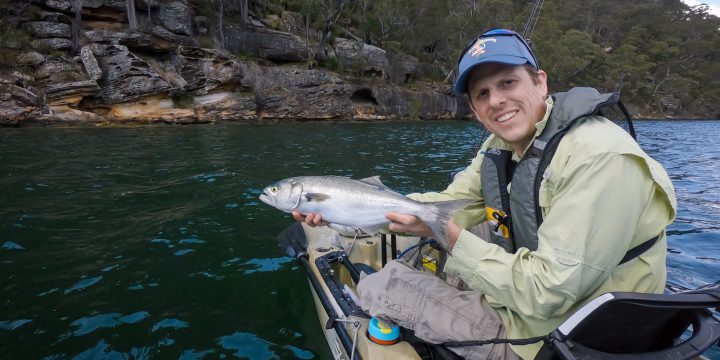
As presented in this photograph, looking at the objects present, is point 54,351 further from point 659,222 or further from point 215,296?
point 659,222

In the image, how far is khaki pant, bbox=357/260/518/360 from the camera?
2705 mm

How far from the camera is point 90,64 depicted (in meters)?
23.5

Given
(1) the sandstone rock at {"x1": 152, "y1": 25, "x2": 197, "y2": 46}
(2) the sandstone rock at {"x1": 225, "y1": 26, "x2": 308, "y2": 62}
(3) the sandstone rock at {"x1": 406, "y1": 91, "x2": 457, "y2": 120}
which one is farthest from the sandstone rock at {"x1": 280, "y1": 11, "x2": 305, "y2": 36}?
(3) the sandstone rock at {"x1": 406, "y1": 91, "x2": 457, "y2": 120}

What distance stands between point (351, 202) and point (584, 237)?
1.97 m

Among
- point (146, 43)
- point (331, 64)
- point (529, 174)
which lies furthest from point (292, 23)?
point (529, 174)

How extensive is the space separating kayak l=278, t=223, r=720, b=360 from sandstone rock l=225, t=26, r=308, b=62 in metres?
32.3

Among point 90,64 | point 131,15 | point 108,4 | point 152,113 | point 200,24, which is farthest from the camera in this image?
point 200,24

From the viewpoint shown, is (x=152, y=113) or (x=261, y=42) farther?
(x=261, y=42)

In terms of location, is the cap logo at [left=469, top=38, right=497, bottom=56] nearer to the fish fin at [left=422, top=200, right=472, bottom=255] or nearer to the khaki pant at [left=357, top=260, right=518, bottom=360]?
the fish fin at [left=422, top=200, right=472, bottom=255]

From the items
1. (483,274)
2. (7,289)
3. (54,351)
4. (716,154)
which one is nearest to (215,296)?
(54,351)

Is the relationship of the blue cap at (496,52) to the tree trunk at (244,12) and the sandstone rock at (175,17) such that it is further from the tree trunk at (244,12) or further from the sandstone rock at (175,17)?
the tree trunk at (244,12)

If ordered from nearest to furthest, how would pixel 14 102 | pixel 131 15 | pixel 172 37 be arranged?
pixel 14 102 < pixel 131 15 < pixel 172 37

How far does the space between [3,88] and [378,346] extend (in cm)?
2567

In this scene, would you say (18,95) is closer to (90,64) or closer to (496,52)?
(90,64)
